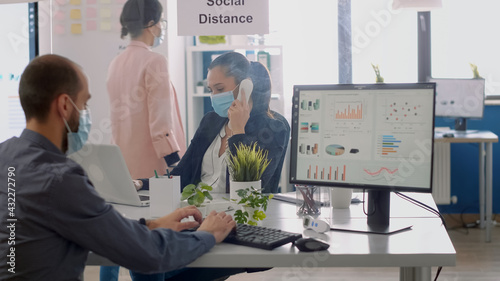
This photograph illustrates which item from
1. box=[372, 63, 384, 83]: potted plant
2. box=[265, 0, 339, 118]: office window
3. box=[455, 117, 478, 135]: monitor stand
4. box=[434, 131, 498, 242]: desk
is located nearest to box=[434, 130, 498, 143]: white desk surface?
box=[434, 131, 498, 242]: desk

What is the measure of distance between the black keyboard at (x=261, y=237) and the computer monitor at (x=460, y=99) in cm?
336

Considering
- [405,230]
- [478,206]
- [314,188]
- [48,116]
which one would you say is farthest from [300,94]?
[478,206]

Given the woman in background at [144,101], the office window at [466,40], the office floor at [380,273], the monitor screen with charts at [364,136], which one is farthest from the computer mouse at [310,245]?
the office window at [466,40]

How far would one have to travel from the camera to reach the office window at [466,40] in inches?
194

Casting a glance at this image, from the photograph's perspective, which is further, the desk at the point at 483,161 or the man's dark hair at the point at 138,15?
the desk at the point at 483,161

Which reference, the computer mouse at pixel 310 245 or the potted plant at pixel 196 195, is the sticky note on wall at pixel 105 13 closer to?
the potted plant at pixel 196 195

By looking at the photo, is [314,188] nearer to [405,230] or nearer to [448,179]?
[405,230]

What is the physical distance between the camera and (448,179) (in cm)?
488

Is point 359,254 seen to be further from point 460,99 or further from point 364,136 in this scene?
point 460,99

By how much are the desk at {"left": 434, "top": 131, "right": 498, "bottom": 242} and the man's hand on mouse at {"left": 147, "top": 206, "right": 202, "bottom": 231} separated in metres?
2.98

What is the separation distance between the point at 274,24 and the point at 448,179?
186 cm

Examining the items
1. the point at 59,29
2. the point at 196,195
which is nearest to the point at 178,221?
the point at 196,195

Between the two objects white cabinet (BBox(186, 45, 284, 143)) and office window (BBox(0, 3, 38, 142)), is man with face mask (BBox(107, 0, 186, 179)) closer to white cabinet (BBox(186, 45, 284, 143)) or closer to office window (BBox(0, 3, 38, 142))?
white cabinet (BBox(186, 45, 284, 143))

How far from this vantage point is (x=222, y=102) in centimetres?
314
